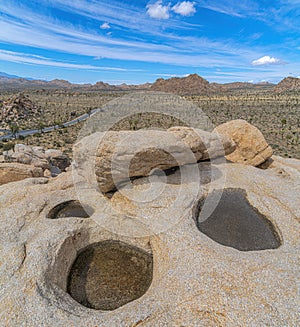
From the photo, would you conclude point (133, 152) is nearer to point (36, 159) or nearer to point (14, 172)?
point (14, 172)

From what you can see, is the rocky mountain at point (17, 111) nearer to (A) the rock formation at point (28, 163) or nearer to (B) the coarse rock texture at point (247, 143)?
(A) the rock formation at point (28, 163)

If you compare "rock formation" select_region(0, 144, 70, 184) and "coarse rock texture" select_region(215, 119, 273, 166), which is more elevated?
"coarse rock texture" select_region(215, 119, 273, 166)

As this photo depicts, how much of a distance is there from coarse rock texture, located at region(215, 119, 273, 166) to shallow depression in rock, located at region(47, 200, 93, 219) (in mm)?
12737

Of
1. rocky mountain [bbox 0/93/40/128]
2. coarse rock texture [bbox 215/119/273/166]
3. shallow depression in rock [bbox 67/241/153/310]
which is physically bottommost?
rocky mountain [bbox 0/93/40/128]

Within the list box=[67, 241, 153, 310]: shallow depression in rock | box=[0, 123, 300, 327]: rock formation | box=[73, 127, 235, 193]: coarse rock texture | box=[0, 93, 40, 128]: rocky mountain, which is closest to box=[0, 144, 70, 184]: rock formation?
box=[0, 123, 300, 327]: rock formation

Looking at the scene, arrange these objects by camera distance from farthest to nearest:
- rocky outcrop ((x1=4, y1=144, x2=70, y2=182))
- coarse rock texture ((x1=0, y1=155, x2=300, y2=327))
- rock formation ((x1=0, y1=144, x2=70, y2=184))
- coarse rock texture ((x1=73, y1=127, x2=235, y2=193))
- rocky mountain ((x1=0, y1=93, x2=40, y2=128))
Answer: rocky mountain ((x1=0, y1=93, x2=40, y2=128)) < rocky outcrop ((x1=4, y1=144, x2=70, y2=182)) < rock formation ((x1=0, y1=144, x2=70, y2=184)) < coarse rock texture ((x1=73, y1=127, x2=235, y2=193)) < coarse rock texture ((x1=0, y1=155, x2=300, y2=327))

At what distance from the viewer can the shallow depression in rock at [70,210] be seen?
15.3 metres

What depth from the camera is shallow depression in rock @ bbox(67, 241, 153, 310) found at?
10672 mm

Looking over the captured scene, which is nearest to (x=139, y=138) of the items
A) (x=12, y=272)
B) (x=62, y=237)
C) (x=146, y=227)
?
(x=146, y=227)

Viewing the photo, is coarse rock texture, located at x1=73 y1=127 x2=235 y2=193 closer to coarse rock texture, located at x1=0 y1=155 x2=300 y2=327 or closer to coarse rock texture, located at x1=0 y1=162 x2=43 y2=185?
coarse rock texture, located at x1=0 y1=155 x2=300 y2=327

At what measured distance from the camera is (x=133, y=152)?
46.2ft

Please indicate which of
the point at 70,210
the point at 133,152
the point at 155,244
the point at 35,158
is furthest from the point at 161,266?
Answer: the point at 35,158

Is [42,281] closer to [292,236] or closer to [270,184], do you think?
[292,236]

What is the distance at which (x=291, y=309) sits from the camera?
28.0 ft
